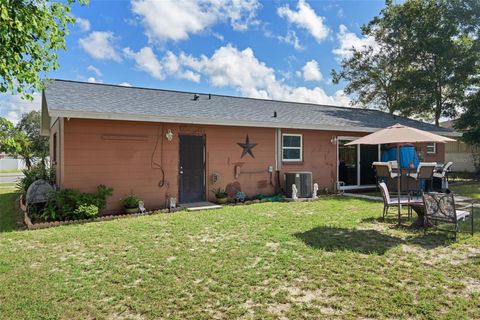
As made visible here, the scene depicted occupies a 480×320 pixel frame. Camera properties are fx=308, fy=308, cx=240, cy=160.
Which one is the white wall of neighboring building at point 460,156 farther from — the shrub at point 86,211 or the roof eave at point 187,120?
the shrub at point 86,211

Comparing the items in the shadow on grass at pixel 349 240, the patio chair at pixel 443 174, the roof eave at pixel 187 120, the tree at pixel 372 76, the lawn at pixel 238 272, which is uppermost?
the tree at pixel 372 76

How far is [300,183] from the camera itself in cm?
1059

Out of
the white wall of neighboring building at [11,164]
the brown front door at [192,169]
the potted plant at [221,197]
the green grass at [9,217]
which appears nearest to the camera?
the green grass at [9,217]

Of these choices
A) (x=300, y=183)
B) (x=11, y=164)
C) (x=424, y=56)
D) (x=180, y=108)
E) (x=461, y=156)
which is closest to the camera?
(x=180, y=108)

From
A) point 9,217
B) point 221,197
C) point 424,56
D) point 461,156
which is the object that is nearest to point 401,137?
point 221,197

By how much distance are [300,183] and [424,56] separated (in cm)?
1710

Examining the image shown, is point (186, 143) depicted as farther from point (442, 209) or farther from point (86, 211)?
point (442, 209)

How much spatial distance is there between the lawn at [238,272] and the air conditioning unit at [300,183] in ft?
12.7

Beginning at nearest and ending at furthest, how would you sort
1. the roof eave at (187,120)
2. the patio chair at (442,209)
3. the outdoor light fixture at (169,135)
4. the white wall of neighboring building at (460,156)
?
1. the patio chair at (442,209)
2. the roof eave at (187,120)
3. the outdoor light fixture at (169,135)
4. the white wall of neighboring building at (460,156)

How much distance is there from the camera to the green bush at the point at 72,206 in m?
7.30

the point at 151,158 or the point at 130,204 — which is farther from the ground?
the point at 151,158

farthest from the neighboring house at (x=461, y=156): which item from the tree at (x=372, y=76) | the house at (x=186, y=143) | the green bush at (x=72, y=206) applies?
the green bush at (x=72, y=206)

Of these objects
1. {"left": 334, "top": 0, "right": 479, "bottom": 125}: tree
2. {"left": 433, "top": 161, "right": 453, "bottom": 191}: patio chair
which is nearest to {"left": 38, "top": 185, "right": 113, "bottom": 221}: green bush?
{"left": 433, "top": 161, "right": 453, "bottom": 191}: patio chair

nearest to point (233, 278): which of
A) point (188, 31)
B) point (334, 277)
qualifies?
point (334, 277)
